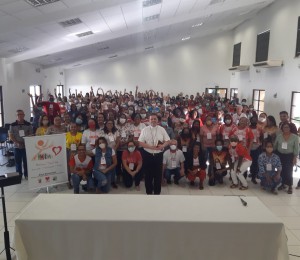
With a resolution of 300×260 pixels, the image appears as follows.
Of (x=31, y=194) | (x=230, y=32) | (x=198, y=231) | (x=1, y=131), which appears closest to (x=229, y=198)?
(x=198, y=231)

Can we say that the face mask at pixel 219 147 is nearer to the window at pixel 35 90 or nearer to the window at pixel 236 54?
the window at pixel 35 90

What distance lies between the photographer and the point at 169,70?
20.8 meters

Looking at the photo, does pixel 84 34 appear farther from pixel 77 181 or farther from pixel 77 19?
pixel 77 181

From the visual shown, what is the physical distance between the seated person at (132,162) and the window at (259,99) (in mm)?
8817

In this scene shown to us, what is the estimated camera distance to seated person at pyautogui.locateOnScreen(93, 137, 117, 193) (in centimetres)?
564

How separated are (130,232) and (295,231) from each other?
9.86 feet

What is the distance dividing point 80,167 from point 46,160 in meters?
0.67

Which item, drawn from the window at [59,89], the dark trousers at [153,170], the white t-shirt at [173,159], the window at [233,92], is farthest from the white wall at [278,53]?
the window at [59,89]

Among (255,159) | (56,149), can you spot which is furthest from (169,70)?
(56,149)

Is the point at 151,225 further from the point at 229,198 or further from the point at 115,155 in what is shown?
the point at 115,155

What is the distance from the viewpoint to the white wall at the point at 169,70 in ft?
64.6

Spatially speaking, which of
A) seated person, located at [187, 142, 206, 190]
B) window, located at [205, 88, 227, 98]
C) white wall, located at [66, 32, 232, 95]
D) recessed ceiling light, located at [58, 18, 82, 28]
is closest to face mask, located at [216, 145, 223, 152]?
seated person, located at [187, 142, 206, 190]

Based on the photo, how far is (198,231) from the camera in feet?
8.30

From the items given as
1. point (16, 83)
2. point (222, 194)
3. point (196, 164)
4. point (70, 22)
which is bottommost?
point (222, 194)
